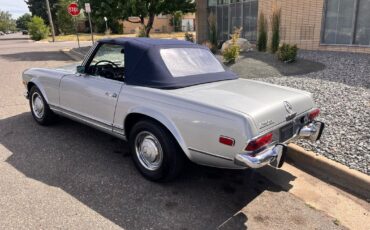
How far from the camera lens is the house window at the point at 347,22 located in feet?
38.3

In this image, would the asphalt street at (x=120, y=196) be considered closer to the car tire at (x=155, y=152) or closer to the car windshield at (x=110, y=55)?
the car tire at (x=155, y=152)

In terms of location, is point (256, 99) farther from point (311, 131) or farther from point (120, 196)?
point (120, 196)

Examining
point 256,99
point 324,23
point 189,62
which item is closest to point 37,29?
point 324,23

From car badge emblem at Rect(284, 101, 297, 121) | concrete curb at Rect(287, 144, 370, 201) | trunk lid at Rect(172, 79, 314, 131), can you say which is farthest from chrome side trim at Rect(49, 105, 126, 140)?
concrete curb at Rect(287, 144, 370, 201)

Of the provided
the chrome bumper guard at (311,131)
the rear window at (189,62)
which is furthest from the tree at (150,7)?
the chrome bumper guard at (311,131)

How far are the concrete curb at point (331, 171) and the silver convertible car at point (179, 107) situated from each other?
17.2 inches

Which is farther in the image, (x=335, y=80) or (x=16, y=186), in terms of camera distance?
(x=335, y=80)

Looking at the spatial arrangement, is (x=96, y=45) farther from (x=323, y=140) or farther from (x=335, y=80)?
(x=335, y=80)

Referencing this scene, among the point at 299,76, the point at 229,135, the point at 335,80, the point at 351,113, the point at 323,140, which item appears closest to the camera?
the point at 229,135

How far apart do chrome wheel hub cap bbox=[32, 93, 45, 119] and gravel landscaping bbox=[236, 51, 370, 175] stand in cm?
408

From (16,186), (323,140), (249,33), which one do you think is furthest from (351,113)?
(249,33)

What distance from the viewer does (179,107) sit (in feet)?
10.2

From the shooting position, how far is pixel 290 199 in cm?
329

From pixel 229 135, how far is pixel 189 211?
0.87 metres
